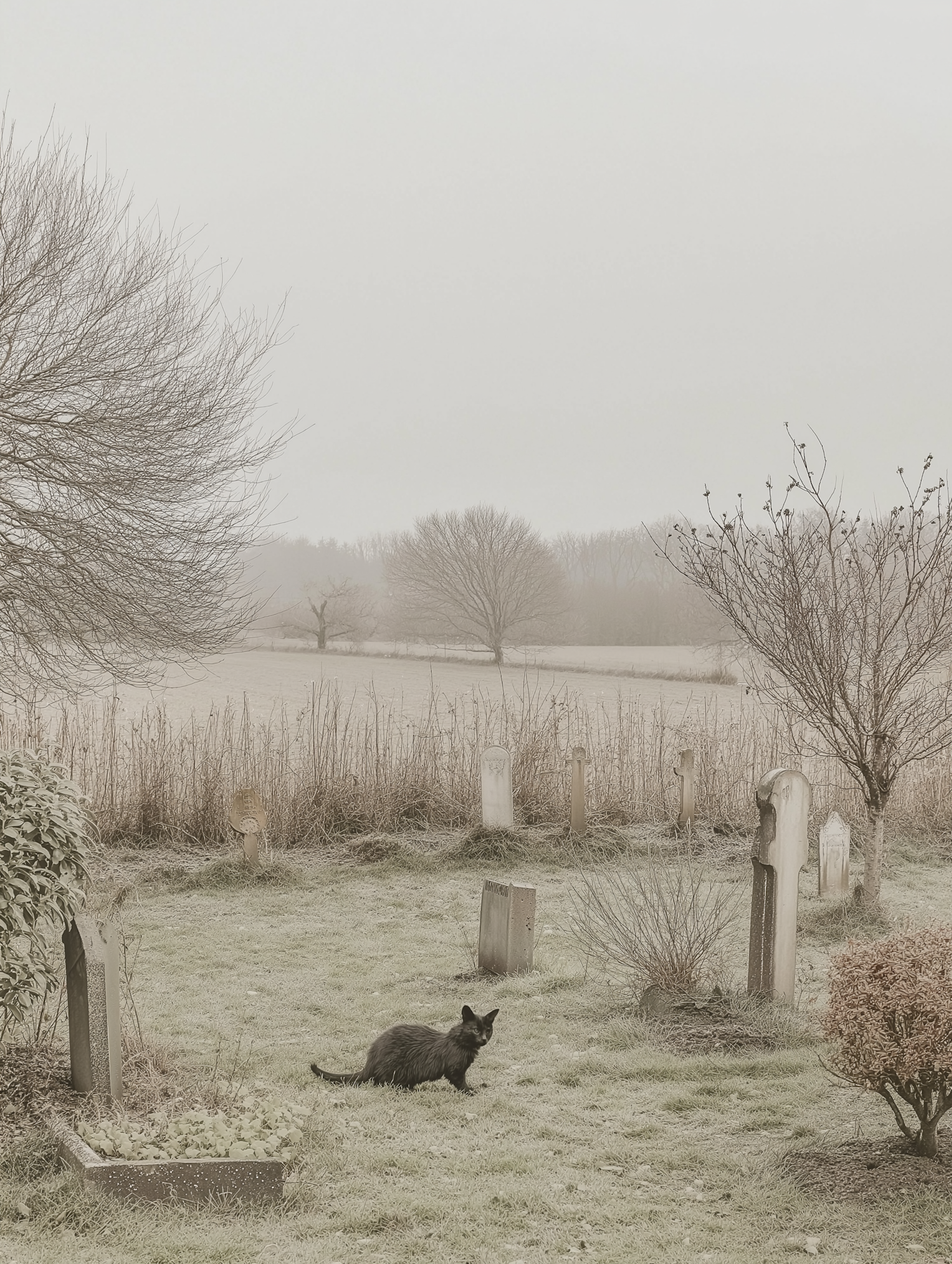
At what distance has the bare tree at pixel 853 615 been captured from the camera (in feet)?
28.1

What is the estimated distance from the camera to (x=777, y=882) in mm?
6680

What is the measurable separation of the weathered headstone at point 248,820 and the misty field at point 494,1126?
1568mm

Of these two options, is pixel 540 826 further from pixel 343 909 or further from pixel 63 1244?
pixel 63 1244

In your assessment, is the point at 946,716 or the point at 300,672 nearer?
the point at 946,716

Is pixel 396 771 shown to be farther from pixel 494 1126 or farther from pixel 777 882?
pixel 494 1126

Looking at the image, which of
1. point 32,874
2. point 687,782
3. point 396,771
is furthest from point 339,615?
point 32,874

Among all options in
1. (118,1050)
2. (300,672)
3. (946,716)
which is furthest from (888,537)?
(300,672)

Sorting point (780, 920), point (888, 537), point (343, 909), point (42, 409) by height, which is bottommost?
point (343, 909)

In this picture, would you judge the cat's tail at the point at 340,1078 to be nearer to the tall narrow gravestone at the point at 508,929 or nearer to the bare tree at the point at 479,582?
the tall narrow gravestone at the point at 508,929

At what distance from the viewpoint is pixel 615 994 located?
7121 millimetres

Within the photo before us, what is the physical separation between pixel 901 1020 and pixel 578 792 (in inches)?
305

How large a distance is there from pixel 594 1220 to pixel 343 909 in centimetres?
597

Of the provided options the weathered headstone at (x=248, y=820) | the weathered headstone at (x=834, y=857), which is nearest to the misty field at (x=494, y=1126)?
the weathered headstone at (x=834, y=857)

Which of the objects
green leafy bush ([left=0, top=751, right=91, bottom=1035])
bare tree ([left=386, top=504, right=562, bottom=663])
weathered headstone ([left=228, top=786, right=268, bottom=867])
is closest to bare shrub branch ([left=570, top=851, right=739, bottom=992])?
green leafy bush ([left=0, top=751, right=91, bottom=1035])
